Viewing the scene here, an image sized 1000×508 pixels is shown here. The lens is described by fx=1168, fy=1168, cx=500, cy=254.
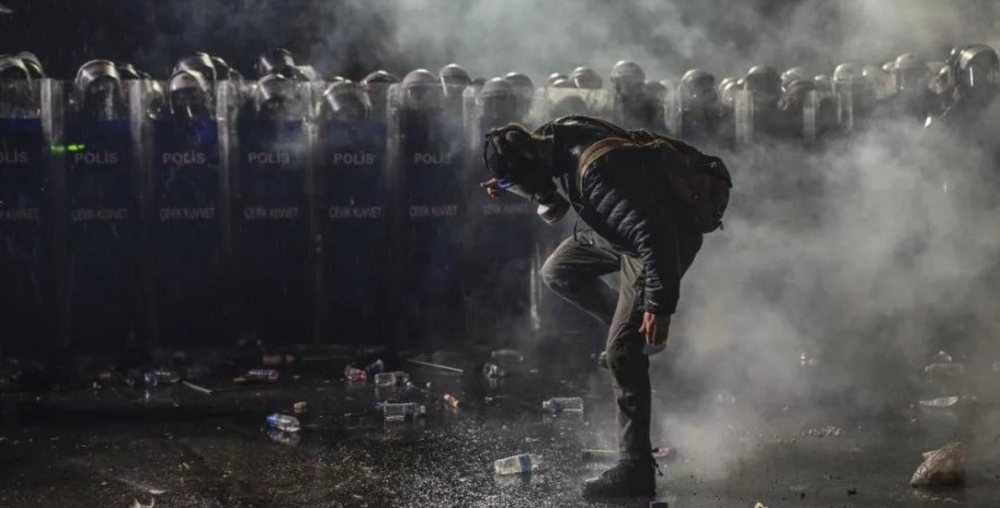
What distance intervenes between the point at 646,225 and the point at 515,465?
56.5 inches

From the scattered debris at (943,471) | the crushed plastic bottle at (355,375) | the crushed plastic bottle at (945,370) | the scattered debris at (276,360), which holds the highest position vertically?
the scattered debris at (276,360)

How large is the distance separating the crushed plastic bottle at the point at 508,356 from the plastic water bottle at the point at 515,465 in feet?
12.1

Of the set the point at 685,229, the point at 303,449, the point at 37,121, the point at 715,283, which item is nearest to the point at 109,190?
the point at 37,121

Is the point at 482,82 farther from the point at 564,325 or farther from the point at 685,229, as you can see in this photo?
the point at 685,229

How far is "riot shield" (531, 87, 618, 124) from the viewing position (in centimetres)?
957

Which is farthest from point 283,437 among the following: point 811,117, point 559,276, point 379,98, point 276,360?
point 811,117

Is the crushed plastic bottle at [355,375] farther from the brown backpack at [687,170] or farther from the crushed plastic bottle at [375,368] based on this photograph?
the brown backpack at [687,170]

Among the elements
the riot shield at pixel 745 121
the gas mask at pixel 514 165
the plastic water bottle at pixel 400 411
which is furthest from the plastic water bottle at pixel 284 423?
the riot shield at pixel 745 121

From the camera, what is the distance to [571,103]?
31.5 feet

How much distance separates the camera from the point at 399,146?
30.7 ft

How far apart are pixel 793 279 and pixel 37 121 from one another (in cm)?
602

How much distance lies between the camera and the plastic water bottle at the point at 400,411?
6918mm

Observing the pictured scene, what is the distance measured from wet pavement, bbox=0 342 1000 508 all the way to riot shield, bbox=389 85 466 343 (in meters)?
1.65

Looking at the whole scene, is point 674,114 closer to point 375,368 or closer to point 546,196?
point 375,368
